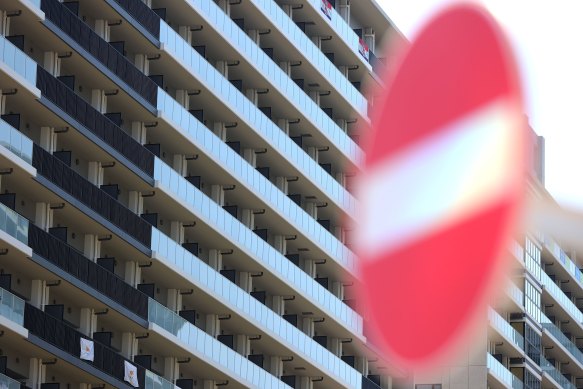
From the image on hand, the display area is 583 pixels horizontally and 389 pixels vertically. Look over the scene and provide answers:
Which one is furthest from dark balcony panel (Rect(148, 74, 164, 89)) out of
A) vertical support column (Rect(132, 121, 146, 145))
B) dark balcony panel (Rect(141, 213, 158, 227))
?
dark balcony panel (Rect(141, 213, 158, 227))

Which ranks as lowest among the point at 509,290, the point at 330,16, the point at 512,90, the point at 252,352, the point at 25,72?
the point at 512,90

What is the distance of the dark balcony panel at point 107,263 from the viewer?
56.8 meters

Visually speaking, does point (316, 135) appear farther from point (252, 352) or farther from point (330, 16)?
point (252, 352)

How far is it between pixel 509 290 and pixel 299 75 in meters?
33.1

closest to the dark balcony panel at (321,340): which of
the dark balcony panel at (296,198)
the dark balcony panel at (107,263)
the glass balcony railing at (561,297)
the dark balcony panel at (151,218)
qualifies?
the dark balcony panel at (296,198)

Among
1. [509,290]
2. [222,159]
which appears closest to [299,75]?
[222,159]

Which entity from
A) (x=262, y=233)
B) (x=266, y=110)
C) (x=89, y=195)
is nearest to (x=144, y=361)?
(x=89, y=195)

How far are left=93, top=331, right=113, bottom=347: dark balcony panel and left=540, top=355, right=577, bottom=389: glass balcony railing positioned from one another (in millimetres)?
61381

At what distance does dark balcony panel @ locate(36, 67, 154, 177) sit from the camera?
51.7m

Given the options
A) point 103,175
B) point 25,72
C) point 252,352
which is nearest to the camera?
point 25,72

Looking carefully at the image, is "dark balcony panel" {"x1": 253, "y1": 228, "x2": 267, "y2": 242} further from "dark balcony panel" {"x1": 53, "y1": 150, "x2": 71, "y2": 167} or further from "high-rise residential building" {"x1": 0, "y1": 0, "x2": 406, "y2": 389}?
"dark balcony panel" {"x1": 53, "y1": 150, "x2": 71, "y2": 167}

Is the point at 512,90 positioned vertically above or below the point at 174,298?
below

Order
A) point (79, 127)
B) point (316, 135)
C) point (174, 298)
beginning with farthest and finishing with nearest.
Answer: point (316, 135) < point (174, 298) < point (79, 127)

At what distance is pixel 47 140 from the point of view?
174ft
